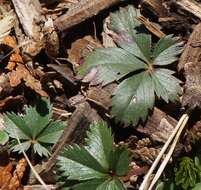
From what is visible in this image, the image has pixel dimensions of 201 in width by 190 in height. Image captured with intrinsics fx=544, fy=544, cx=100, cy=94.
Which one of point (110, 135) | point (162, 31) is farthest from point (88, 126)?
point (162, 31)

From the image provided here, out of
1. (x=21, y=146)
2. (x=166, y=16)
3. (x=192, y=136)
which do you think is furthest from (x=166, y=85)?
(x=21, y=146)

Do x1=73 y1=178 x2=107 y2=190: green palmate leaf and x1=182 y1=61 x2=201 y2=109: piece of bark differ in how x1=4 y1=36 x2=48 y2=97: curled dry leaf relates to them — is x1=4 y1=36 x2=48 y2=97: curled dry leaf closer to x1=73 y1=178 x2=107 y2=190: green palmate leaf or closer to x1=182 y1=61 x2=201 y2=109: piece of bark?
x1=73 y1=178 x2=107 y2=190: green palmate leaf

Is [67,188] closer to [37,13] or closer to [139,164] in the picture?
[139,164]

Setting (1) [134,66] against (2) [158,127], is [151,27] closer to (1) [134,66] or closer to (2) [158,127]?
(1) [134,66]

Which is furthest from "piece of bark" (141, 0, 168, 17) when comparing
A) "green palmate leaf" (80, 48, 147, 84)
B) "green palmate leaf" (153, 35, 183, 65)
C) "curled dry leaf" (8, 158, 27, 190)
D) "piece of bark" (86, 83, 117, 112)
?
"curled dry leaf" (8, 158, 27, 190)

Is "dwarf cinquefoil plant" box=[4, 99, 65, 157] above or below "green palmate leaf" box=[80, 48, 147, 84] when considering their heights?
below

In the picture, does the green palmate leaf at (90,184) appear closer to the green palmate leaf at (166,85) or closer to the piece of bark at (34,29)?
the green palmate leaf at (166,85)
